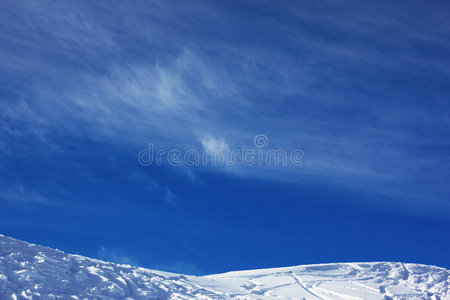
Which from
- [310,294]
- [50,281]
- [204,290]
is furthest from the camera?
[310,294]

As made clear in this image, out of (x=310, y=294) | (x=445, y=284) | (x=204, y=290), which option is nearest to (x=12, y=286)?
(x=204, y=290)

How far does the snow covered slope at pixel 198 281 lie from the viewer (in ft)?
121

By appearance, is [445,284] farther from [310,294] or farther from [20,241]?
[20,241]

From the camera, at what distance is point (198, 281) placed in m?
56.0

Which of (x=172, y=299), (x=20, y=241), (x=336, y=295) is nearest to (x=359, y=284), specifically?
(x=336, y=295)

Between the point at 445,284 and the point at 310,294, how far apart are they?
28.9m

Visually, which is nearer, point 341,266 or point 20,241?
point 20,241

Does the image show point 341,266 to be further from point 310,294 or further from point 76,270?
point 76,270

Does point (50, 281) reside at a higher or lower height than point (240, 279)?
lower

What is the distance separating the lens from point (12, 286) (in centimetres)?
3331

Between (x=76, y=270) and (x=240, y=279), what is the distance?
2715 centimetres

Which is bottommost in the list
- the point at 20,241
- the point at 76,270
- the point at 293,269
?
the point at 76,270

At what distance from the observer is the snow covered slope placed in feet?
121

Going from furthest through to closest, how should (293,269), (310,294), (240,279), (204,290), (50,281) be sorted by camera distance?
(293,269), (240,279), (310,294), (204,290), (50,281)
